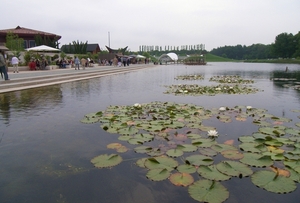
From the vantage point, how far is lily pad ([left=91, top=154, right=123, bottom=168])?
2980 millimetres

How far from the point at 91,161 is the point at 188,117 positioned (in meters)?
2.72

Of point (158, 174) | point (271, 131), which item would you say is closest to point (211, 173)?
point (158, 174)

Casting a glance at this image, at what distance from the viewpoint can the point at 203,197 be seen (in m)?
2.23

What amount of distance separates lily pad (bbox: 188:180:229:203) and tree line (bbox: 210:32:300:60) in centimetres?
8456

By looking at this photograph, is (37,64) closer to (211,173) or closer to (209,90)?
(209,90)

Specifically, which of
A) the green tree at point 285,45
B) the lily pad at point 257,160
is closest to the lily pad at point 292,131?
the lily pad at point 257,160

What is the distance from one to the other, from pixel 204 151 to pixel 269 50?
110m

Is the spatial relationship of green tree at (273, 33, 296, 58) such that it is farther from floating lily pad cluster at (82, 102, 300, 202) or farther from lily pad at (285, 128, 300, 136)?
floating lily pad cluster at (82, 102, 300, 202)

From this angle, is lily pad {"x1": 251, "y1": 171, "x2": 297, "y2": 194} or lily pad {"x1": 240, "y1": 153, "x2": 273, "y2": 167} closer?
lily pad {"x1": 251, "y1": 171, "x2": 297, "y2": 194}

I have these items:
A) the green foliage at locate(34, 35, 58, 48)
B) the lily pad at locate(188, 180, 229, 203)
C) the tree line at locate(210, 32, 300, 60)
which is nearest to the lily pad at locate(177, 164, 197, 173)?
the lily pad at locate(188, 180, 229, 203)

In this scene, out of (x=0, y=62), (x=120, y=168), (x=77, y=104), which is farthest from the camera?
(x=0, y=62)

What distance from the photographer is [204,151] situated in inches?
131

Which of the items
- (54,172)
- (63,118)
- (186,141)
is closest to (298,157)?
(186,141)

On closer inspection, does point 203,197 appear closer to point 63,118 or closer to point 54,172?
point 54,172
